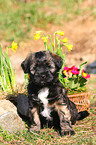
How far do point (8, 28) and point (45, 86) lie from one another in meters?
9.08

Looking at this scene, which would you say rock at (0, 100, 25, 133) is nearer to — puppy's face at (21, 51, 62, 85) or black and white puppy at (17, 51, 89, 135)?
black and white puppy at (17, 51, 89, 135)

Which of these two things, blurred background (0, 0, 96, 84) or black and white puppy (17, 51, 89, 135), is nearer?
black and white puppy (17, 51, 89, 135)

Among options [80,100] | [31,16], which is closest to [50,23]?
[31,16]

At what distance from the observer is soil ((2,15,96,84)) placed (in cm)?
935

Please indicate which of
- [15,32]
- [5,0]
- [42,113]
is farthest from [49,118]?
[5,0]

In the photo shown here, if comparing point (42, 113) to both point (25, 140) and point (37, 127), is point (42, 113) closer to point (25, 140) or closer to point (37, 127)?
point (37, 127)

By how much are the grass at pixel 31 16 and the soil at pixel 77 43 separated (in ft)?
1.32

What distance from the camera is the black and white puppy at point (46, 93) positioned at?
3.17 m

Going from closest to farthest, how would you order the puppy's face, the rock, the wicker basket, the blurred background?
1. the puppy's face
2. the rock
3. the wicker basket
4. the blurred background

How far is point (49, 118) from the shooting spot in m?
3.56

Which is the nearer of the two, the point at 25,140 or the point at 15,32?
the point at 25,140

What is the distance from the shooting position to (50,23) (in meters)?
12.1

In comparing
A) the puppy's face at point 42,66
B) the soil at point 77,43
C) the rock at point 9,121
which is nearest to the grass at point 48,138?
the rock at point 9,121

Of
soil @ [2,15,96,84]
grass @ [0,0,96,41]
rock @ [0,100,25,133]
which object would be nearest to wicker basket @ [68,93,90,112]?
rock @ [0,100,25,133]
